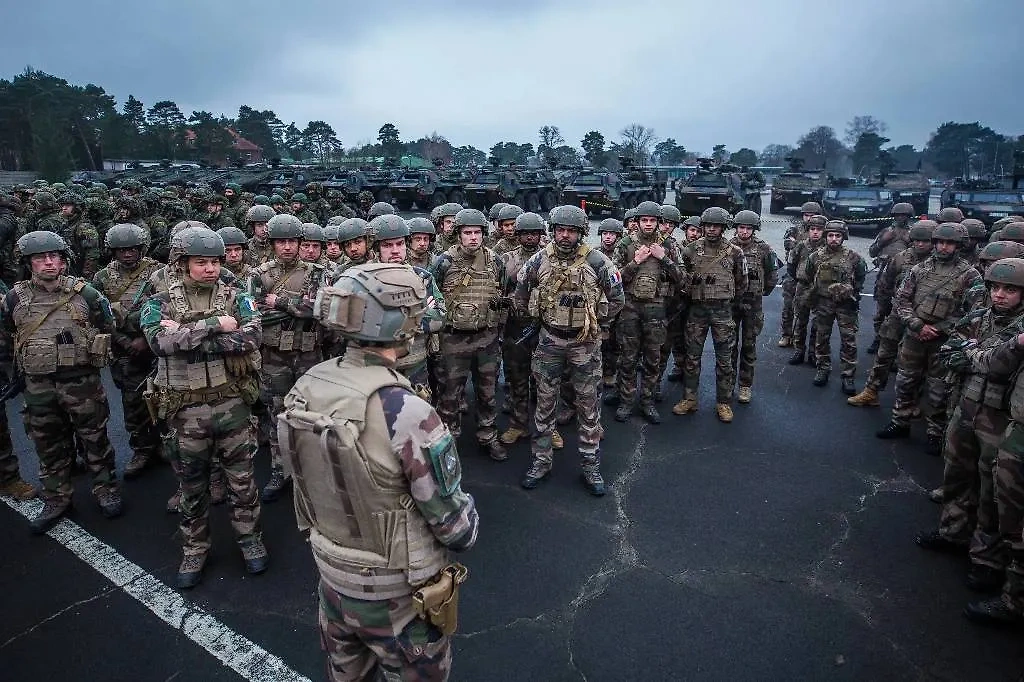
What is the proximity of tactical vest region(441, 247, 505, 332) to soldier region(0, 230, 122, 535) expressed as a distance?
266 cm

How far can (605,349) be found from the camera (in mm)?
7293

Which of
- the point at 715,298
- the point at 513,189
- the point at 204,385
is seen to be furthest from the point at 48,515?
the point at 513,189

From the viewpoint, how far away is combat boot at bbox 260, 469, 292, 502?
5.05m

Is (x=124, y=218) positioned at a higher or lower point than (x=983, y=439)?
higher

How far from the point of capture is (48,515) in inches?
182

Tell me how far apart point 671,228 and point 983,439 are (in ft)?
12.3

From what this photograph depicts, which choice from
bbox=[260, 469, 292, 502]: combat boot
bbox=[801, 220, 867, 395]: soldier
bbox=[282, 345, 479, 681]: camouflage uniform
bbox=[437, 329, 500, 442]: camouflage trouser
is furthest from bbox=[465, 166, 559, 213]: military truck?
bbox=[282, 345, 479, 681]: camouflage uniform

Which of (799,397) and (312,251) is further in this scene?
(799,397)

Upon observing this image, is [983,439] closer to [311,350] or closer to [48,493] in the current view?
[311,350]

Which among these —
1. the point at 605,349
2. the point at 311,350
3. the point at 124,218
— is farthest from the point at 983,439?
the point at 124,218

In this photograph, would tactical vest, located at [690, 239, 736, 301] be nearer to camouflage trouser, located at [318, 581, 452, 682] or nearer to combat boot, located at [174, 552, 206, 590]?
camouflage trouser, located at [318, 581, 452, 682]

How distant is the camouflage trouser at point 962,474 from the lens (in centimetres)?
415

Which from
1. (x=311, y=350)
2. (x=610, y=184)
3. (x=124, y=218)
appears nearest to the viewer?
(x=311, y=350)

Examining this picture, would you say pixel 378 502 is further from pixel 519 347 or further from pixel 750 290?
pixel 750 290
